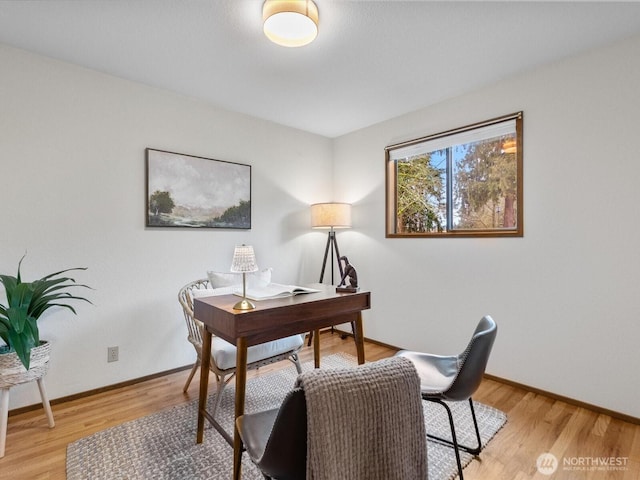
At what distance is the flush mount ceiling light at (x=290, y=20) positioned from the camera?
1.68 meters

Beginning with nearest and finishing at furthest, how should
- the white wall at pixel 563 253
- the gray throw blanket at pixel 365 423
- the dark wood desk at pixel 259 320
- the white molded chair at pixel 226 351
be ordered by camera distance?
the gray throw blanket at pixel 365 423, the dark wood desk at pixel 259 320, the white molded chair at pixel 226 351, the white wall at pixel 563 253

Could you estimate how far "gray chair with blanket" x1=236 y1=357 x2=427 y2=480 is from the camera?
87cm

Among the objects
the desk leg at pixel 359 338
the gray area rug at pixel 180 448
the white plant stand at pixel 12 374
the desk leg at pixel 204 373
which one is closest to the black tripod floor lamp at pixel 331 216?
the desk leg at pixel 359 338

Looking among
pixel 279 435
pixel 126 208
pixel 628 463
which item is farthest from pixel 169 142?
pixel 628 463

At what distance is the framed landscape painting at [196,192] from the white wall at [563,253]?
183cm

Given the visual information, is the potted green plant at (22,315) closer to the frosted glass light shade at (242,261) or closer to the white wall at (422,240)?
the white wall at (422,240)

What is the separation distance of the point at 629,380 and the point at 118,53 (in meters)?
3.93

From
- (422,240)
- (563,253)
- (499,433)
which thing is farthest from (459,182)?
(499,433)

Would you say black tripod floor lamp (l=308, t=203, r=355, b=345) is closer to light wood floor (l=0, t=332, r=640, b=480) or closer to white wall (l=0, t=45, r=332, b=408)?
white wall (l=0, t=45, r=332, b=408)

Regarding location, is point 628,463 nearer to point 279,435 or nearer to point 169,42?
point 279,435

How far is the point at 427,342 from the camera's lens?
309 cm

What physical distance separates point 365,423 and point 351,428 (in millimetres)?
44

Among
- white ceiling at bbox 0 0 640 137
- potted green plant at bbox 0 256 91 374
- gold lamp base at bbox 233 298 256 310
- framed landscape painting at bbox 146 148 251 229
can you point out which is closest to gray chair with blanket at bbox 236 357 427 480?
gold lamp base at bbox 233 298 256 310

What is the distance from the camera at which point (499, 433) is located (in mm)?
1933
